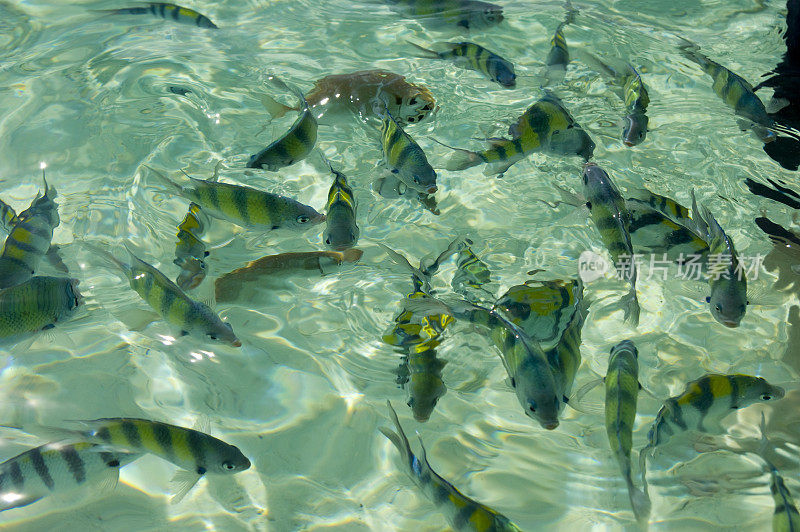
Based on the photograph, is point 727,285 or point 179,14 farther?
point 179,14

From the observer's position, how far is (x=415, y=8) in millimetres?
6027

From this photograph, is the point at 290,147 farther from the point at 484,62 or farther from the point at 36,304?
the point at 484,62

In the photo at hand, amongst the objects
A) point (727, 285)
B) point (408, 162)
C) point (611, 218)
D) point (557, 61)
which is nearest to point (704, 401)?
point (727, 285)

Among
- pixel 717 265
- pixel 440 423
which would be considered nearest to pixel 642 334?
pixel 717 265

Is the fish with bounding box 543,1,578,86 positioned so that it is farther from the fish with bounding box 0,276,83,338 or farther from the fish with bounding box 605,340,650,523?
the fish with bounding box 0,276,83,338

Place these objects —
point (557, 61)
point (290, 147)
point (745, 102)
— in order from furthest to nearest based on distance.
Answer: point (557, 61) < point (745, 102) < point (290, 147)

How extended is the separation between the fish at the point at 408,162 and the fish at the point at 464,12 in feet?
8.68

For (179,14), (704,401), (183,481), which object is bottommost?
(183,481)

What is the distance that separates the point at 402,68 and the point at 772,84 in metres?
3.31

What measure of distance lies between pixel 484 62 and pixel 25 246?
3378 mm

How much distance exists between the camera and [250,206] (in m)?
3.21

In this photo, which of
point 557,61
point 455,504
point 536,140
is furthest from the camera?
point 557,61

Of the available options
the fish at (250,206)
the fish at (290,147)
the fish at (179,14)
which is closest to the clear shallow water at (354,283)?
the fish at (179,14)

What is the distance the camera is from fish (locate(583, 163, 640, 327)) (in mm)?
3035
